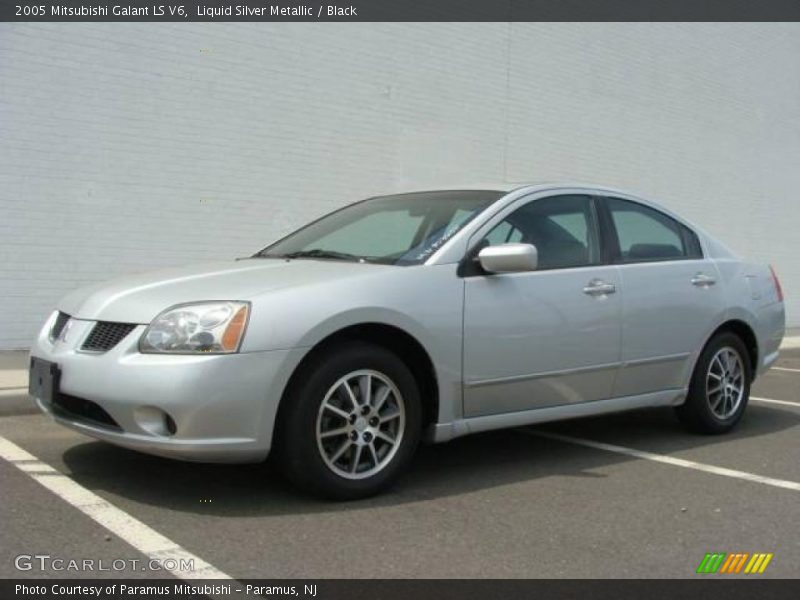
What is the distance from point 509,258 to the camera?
4367 millimetres

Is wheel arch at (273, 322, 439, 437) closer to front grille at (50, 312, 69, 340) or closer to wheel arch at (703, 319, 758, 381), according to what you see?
front grille at (50, 312, 69, 340)

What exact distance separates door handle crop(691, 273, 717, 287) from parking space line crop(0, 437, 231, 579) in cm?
377

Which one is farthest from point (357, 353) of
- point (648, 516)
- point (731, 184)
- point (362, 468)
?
point (731, 184)

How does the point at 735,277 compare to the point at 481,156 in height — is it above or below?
below

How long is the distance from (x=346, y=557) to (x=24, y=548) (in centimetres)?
131

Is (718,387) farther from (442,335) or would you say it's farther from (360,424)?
(360,424)

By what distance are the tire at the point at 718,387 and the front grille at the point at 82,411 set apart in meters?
3.76

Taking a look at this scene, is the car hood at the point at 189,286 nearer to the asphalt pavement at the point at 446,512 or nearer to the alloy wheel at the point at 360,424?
the alloy wheel at the point at 360,424

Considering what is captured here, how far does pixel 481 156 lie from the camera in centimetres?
1214

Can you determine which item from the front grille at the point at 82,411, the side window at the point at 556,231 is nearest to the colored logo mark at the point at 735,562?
the side window at the point at 556,231

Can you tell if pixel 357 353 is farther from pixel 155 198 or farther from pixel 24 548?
pixel 155 198

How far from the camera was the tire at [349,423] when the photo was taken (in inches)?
153
